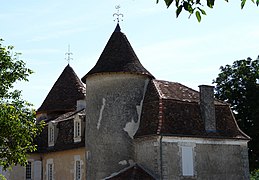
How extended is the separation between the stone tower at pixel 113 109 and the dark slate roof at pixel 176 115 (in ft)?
2.32

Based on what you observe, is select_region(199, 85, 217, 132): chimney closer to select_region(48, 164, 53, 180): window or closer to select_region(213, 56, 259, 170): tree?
select_region(213, 56, 259, 170): tree

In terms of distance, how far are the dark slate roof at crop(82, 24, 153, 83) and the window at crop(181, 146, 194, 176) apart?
16.6 feet

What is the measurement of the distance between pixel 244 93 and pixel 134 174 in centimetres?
1518

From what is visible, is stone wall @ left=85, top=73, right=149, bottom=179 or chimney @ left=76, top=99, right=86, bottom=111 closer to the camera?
stone wall @ left=85, top=73, right=149, bottom=179

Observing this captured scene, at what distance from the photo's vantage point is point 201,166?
25.0 meters

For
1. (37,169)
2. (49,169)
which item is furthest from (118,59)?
(37,169)

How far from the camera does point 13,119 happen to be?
1396cm

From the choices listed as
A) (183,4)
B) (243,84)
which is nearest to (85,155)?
(243,84)

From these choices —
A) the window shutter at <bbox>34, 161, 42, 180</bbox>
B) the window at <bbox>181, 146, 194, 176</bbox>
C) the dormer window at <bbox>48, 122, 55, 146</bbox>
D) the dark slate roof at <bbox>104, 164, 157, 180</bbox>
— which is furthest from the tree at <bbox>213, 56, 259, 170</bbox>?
the window shutter at <bbox>34, 161, 42, 180</bbox>

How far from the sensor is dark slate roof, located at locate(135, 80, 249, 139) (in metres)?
24.7

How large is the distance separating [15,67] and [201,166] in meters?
13.4

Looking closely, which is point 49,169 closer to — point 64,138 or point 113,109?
point 64,138

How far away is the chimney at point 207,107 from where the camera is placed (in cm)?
2605

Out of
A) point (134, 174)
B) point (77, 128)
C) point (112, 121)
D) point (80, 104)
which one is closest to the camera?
point (134, 174)
